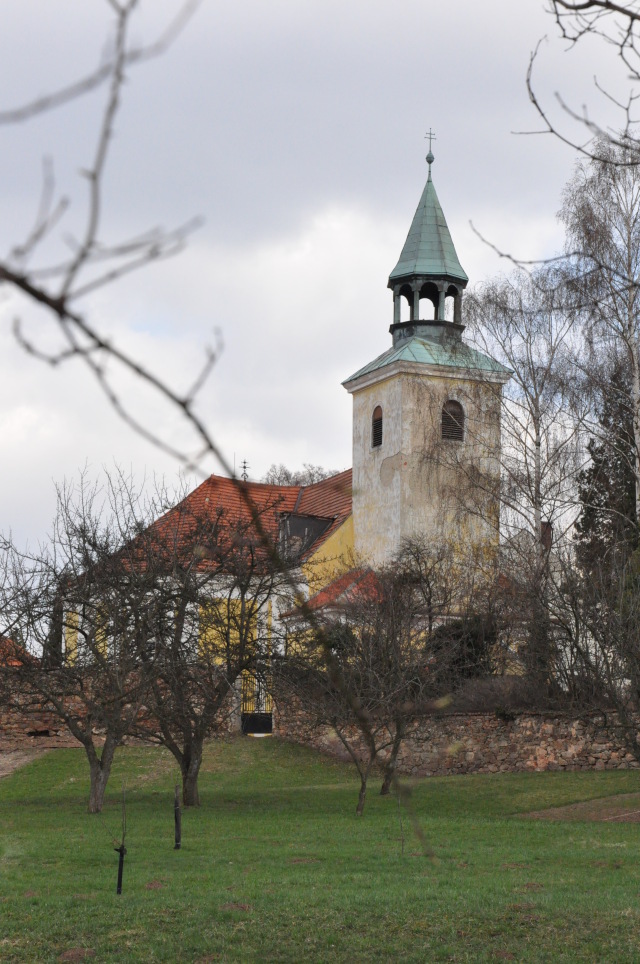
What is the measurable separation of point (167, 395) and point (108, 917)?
10.4m

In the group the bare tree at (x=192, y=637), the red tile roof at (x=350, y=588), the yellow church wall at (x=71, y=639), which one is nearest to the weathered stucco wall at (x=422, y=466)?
the red tile roof at (x=350, y=588)

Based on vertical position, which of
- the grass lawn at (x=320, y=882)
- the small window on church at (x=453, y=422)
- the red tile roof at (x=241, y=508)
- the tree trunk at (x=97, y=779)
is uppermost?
the small window on church at (x=453, y=422)

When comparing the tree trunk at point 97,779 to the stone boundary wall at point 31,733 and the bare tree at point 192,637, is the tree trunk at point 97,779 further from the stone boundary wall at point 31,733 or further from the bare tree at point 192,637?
the stone boundary wall at point 31,733

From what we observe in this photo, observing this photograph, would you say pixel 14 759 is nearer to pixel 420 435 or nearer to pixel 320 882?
pixel 420 435

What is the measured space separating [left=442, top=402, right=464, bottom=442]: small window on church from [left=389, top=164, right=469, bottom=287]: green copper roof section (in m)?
4.41

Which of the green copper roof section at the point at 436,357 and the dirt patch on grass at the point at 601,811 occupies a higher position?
the green copper roof section at the point at 436,357

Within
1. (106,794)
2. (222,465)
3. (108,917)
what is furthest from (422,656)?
(222,465)

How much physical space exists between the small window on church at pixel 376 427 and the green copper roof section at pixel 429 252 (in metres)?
4.24

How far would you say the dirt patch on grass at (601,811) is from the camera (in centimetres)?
1944

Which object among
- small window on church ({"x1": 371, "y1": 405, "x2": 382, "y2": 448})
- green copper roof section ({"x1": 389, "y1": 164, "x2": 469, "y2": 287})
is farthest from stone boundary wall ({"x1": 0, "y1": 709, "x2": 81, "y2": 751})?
green copper roof section ({"x1": 389, "y1": 164, "x2": 469, "y2": 287})

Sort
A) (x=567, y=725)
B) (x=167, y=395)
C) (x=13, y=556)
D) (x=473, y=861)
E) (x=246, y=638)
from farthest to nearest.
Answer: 1. (x=567, y=725)
2. (x=13, y=556)
3. (x=246, y=638)
4. (x=473, y=861)
5. (x=167, y=395)

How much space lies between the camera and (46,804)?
22.2 meters

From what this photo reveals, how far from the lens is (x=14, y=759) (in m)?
29.4

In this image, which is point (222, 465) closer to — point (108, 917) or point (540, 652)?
point (108, 917)
